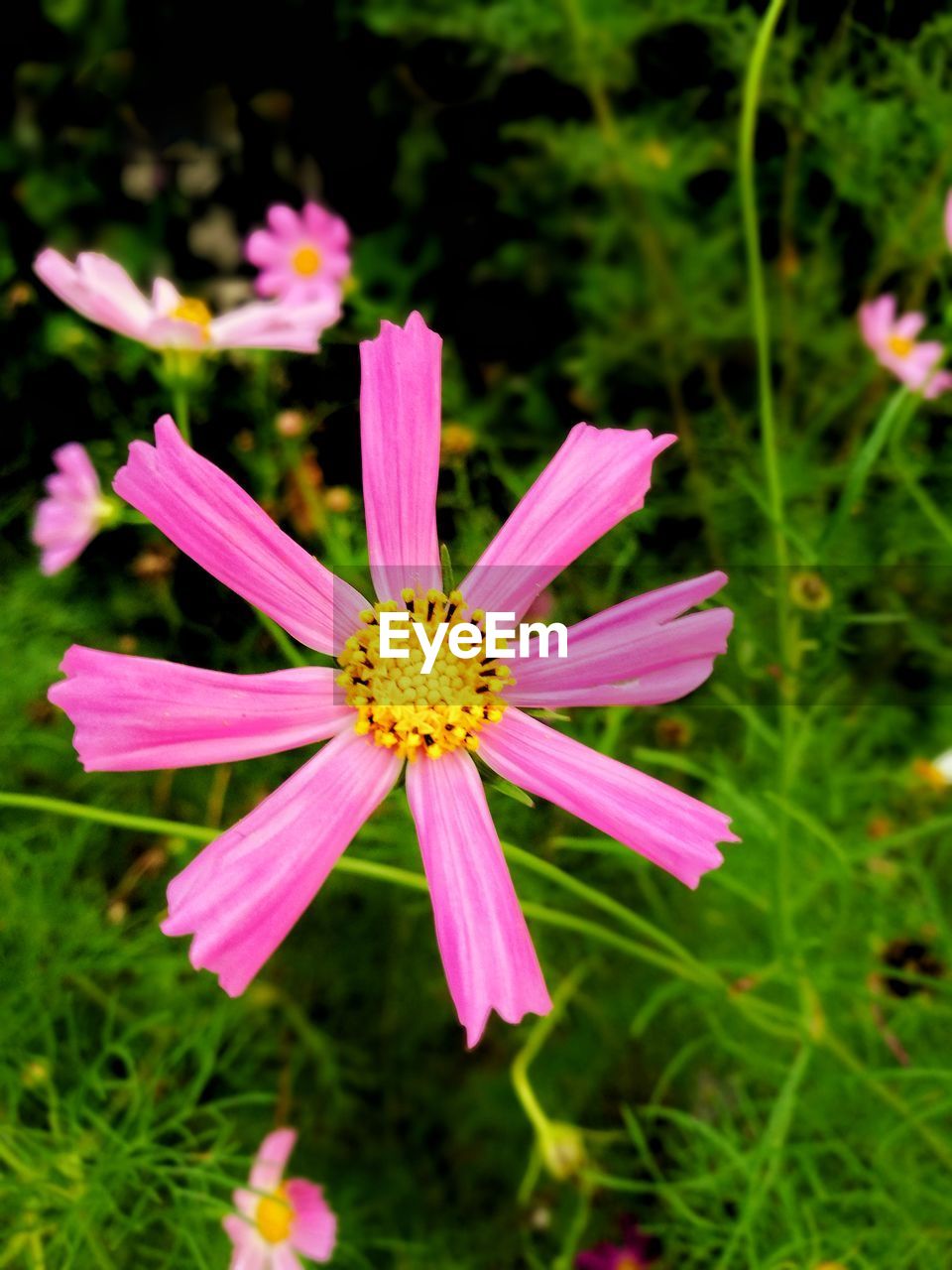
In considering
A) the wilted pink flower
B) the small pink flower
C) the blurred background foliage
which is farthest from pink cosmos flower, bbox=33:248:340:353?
the wilted pink flower

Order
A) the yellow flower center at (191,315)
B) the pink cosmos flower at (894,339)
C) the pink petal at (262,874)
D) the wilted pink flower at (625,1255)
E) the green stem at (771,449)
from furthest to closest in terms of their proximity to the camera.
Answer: the pink cosmos flower at (894,339) < the wilted pink flower at (625,1255) < the yellow flower center at (191,315) < the green stem at (771,449) < the pink petal at (262,874)

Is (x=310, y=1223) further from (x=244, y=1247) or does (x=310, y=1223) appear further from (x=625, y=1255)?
(x=625, y=1255)

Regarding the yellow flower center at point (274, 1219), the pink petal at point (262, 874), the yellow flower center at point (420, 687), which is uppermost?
the yellow flower center at point (420, 687)

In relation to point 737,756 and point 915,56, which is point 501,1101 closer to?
point 737,756

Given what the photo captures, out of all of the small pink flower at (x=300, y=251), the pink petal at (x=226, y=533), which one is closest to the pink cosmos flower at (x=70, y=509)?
the small pink flower at (x=300, y=251)

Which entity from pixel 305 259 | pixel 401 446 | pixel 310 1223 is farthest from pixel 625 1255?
pixel 305 259

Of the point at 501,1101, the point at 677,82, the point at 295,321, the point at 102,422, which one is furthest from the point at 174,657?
the point at 677,82

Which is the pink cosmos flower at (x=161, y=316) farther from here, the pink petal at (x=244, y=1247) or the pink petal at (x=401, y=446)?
the pink petal at (x=244, y=1247)
